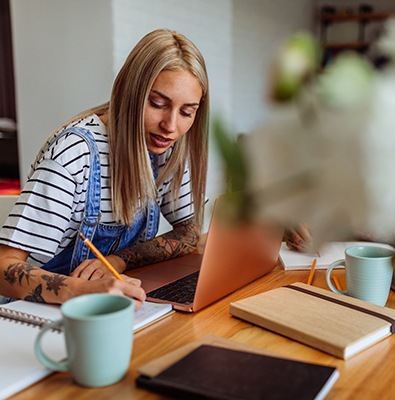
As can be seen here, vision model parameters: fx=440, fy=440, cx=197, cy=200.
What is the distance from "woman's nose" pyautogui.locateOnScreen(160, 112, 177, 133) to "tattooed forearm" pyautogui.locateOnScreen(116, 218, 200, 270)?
32 centimetres

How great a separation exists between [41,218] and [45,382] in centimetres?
51

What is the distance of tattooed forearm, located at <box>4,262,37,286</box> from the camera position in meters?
0.89

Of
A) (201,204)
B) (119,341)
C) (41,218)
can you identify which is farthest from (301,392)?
(201,204)

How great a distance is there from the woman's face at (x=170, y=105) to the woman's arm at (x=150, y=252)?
0.29 m

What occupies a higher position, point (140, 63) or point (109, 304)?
point (140, 63)

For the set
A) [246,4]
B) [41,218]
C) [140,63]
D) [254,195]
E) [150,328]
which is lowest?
[150,328]

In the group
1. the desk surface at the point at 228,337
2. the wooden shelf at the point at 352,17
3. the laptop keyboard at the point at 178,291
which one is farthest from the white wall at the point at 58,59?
the wooden shelf at the point at 352,17

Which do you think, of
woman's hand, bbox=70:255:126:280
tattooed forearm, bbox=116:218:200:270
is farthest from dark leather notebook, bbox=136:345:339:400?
tattooed forearm, bbox=116:218:200:270

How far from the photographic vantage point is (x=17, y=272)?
0.90m

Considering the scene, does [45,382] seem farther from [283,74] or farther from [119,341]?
[283,74]

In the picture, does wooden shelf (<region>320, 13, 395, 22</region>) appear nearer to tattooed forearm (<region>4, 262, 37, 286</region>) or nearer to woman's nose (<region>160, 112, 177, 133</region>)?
woman's nose (<region>160, 112, 177, 133</region>)

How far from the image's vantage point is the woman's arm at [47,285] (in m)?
0.79

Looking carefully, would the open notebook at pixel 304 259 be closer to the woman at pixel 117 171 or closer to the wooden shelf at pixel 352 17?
the woman at pixel 117 171

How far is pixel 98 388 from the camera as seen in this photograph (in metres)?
0.54
